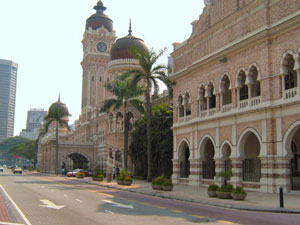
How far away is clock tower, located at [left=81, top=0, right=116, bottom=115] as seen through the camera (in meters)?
83.1

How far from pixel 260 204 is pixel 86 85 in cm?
6896

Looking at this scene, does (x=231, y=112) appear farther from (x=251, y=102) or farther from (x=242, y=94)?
(x=242, y=94)

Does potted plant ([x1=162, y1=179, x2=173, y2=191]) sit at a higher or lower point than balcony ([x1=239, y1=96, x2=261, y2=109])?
lower

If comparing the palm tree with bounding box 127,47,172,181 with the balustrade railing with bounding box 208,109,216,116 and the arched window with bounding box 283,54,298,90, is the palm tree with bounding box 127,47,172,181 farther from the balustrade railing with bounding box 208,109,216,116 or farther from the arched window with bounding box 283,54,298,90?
the arched window with bounding box 283,54,298,90

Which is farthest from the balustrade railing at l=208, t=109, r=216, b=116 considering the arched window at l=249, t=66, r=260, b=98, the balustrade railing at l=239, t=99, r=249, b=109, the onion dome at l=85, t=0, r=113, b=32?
the onion dome at l=85, t=0, r=113, b=32

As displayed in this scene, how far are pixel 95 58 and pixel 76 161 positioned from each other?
22.2 m

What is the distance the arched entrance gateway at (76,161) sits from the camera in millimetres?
71181

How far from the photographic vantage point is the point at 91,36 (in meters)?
85.6

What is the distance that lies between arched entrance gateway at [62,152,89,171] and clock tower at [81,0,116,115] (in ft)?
32.9

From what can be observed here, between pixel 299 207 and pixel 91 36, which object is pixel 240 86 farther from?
pixel 91 36

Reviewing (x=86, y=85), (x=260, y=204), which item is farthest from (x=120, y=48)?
(x=260, y=204)

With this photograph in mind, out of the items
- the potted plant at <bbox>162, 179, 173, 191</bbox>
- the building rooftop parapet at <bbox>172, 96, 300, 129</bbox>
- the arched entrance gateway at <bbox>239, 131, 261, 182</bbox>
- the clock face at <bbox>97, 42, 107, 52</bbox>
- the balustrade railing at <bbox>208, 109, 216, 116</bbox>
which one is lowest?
the potted plant at <bbox>162, 179, 173, 191</bbox>

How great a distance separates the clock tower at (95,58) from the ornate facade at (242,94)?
48282 mm

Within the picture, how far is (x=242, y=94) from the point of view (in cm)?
2980
